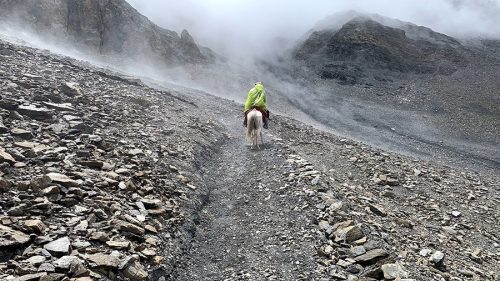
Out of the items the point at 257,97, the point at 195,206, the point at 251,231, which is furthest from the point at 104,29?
the point at 251,231

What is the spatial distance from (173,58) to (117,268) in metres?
56.5

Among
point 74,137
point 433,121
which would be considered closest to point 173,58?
point 433,121

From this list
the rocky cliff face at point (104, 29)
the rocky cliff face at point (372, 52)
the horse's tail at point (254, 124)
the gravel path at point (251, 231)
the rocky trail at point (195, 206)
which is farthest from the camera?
the rocky cliff face at point (372, 52)

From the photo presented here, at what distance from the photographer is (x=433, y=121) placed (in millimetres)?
45438

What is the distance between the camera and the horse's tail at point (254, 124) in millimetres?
15891

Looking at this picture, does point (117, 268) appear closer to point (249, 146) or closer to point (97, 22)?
point (249, 146)

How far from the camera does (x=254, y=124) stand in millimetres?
16109

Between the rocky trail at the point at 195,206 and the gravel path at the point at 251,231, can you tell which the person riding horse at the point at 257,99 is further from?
the gravel path at the point at 251,231

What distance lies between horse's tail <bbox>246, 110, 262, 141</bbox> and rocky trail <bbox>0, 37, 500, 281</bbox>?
28.1 inches

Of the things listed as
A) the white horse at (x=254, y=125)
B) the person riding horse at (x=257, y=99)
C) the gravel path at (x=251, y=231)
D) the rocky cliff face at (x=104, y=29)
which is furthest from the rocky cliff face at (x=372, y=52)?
the gravel path at (x=251, y=231)

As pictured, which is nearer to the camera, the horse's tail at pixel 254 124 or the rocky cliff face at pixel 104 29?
the horse's tail at pixel 254 124

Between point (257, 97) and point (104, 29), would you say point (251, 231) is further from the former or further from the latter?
point (104, 29)

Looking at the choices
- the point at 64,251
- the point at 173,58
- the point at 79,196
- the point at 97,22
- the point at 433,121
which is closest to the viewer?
the point at 64,251

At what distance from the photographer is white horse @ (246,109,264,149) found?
15898mm
